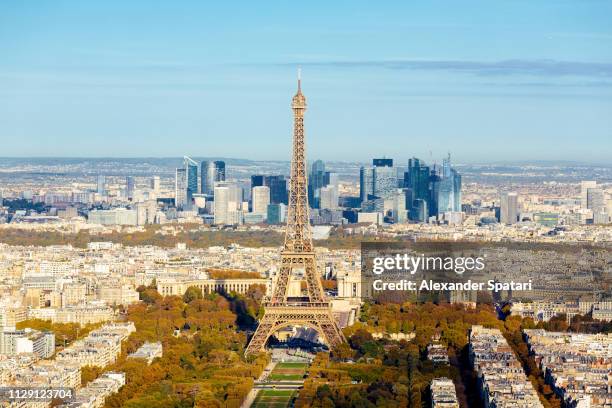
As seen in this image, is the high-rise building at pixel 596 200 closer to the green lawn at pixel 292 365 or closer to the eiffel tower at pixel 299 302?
the eiffel tower at pixel 299 302

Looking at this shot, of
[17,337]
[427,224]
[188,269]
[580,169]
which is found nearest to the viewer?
[17,337]

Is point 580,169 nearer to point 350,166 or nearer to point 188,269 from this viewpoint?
point 350,166

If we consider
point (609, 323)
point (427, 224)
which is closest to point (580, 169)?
point (427, 224)

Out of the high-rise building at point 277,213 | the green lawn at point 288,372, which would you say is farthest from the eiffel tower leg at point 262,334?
the high-rise building at point 277,213

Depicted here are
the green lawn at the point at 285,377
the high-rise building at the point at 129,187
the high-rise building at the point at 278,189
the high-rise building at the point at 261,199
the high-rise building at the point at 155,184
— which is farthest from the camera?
the high-rise building at the point at 155,184

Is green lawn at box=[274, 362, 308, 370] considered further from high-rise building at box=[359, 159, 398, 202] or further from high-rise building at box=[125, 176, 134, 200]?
high-rise building at box=[125, 176, 134, 200]

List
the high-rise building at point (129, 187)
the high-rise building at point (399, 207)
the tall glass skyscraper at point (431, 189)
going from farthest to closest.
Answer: the high-rise building at point (129, 187)
the tall glass skyscraper at point (431, 189)
the high-rise building at point (399, 207)
